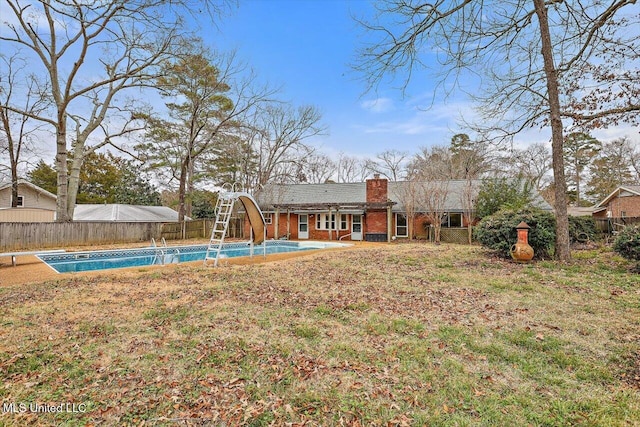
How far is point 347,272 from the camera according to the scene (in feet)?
27.1

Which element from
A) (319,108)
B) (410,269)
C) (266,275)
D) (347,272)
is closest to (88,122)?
(319,108)

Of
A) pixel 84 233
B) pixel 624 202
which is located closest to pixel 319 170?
pixel 84 233

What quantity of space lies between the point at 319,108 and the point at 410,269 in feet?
68.6

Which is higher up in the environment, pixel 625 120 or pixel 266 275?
pixel 625 120

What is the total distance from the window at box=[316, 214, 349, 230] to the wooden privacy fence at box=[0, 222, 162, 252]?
1112 cm

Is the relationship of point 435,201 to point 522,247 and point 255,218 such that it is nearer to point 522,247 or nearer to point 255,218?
point 522,247

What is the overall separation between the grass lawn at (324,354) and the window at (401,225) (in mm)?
14513

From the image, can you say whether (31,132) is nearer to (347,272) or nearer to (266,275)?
(266,275)

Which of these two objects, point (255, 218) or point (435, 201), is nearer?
point (255, 218)

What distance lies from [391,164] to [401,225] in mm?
15742

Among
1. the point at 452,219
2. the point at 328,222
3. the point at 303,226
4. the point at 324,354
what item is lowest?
the point at 324,354


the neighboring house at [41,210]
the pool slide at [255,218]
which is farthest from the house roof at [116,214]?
the pool slide at [255,218]

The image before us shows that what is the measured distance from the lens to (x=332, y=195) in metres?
23.5

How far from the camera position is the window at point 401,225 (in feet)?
69.4
